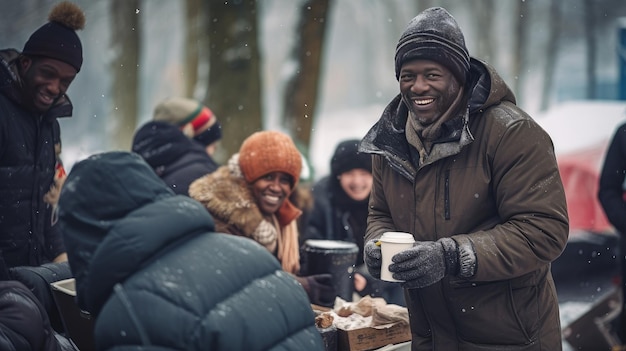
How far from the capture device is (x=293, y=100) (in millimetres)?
10398

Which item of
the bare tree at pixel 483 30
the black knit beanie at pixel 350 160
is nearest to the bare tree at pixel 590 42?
the bare tree at pixel 483 30

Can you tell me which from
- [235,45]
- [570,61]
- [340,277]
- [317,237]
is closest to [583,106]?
[235,45]

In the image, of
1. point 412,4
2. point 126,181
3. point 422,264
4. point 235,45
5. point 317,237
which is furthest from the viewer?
point 412,4

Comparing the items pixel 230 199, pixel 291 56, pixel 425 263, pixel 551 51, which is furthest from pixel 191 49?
pixel 425 263

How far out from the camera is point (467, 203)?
334cm

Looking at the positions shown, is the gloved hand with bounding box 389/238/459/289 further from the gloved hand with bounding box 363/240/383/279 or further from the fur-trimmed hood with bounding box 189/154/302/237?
the fur-trimmed hood with bounding box 189/154/302/237

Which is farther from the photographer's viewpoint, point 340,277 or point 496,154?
point 340,277

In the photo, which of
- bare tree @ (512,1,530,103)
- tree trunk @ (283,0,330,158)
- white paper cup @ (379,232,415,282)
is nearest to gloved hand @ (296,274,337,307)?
white paper cup @ (379,232,415,282)

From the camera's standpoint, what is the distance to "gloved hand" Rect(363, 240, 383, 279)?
3422 millimetres

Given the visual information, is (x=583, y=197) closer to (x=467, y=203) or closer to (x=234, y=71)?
(x=234, y=71)

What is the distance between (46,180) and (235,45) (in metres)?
5.64

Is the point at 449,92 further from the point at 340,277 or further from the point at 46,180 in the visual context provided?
the point at 46,180

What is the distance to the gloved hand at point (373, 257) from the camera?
3422mm

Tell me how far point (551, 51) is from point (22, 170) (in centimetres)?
2333
